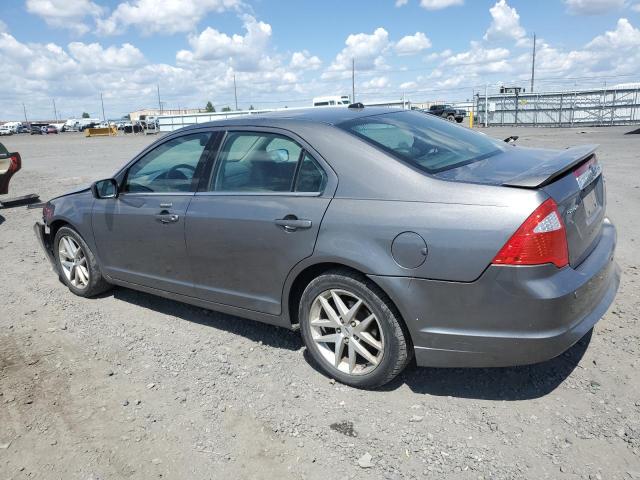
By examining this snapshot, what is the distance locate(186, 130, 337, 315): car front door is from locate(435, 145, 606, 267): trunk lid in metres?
0.85

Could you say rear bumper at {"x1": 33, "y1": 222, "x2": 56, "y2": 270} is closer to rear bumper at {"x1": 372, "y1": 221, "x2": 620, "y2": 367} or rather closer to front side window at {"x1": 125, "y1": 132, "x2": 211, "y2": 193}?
front side window at {"x1": 125, "y1": 132, "x2": 211, "y2": 193}

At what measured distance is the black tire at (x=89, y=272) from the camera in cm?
486

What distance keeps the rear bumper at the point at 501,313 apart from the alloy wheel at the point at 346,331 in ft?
0.95

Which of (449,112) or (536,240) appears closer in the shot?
(536,240)

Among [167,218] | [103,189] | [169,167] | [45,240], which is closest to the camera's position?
[167,218]

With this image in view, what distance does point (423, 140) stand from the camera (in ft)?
11.5

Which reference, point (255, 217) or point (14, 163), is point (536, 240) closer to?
point (255, 217)

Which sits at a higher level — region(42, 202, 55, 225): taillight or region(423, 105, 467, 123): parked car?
region(423, 105, 467, 123): parked car

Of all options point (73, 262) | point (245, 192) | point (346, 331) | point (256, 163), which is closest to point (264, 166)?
point (256, 163)

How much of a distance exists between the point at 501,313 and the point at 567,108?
1355 inches

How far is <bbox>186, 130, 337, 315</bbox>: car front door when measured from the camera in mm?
3250

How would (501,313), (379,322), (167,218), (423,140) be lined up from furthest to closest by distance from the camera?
(167,218) → (423,140) → (379,322) → (501,313)

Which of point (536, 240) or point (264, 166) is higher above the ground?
point (264, 166)

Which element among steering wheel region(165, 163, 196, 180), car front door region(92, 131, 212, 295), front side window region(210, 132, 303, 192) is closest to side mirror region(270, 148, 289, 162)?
front side window region(210, 132, 303, 192)
